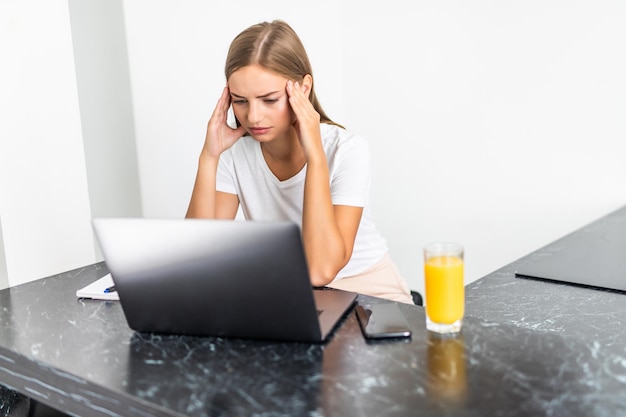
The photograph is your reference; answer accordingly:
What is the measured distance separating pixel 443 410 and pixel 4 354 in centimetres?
72

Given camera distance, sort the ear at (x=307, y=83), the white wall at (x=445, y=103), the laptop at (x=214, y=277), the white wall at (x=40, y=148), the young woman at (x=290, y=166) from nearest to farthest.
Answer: the laptop at (x=214, y=277), the young woman at (x=290, y=166), the ear at (x=307, y=83), the white wall at (x=445, y=103), the white wall at (x=40, y=148)

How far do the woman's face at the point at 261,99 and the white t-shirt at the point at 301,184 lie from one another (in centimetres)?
16

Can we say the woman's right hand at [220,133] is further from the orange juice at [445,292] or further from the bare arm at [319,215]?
the orange juice at [445,292]

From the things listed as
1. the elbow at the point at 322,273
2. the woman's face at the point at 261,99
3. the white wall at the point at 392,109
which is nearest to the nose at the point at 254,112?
the woman's face at the point at 261,99

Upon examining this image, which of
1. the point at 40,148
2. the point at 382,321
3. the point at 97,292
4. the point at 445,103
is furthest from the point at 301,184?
the point at 40,148

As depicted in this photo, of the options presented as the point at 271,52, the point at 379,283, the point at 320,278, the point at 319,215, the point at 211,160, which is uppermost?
the point at 271,52

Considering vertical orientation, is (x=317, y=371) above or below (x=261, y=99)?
below

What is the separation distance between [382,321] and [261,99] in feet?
2.58

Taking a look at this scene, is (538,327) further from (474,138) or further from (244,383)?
(474,138)

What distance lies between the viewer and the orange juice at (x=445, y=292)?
102 cm

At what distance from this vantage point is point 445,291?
1.02 metres

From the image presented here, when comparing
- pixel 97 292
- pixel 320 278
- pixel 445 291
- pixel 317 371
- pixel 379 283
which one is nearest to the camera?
pixel 317 371

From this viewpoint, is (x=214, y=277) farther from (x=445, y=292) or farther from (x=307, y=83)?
(x=307, y=83)

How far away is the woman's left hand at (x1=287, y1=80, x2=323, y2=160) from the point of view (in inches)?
63.6
